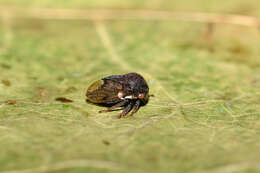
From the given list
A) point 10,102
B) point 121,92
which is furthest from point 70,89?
point 10,102

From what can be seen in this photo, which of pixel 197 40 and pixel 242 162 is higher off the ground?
pixel 197 40

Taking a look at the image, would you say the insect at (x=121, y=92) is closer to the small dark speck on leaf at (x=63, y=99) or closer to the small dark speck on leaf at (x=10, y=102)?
the small dark speck on leaf at (x=63, y=99)

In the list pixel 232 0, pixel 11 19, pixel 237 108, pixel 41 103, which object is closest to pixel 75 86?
pixel 41 103

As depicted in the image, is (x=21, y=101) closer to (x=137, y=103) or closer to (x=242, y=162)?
(x=137, y=103)

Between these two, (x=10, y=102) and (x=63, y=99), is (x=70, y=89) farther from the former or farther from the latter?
(x=10, y=102)

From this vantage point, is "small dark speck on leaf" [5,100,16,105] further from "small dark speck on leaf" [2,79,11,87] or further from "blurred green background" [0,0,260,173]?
"small dark speck on leaf" [2,79,11,87]

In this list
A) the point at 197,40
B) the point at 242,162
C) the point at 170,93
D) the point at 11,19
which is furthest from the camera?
the point at 11,19

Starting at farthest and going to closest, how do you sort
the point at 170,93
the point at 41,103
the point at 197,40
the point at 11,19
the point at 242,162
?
the point at 11,19 < the point at 197,40 < the point at 170,93 < the point at 41,103 < the point at 242,162

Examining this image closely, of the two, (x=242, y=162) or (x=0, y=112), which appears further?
(x=0, y=112)
